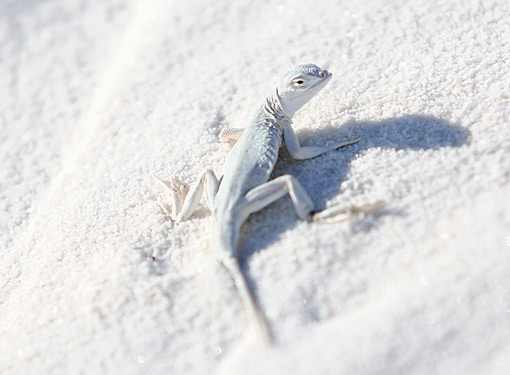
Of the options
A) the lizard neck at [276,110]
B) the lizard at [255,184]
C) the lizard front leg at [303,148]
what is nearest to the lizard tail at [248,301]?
the lizard at [255,184]

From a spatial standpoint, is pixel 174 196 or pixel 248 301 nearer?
pixel 248 301

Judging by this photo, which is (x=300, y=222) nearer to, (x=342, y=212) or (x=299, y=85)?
(x=342, y=212)

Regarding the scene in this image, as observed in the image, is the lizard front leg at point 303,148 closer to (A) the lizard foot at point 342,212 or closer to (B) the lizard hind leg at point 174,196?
(A) the lizard foot at point 342,212

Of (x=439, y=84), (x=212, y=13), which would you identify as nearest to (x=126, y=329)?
(x=439, y=84)

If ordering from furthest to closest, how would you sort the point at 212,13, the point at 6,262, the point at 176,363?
the point at 212,13 → the point at 6,262 → the point at 176,363

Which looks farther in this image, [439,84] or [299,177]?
[439,84]

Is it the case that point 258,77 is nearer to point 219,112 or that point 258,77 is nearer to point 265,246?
point 219,112

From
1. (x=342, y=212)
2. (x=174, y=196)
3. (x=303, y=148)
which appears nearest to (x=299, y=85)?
(x=303, y=148)
